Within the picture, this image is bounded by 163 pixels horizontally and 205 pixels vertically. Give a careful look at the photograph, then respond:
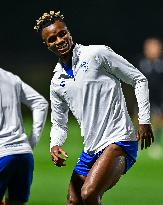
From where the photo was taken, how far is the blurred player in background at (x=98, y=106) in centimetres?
661

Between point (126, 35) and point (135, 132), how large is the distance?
759 inches

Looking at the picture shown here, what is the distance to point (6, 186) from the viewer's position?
695 cm

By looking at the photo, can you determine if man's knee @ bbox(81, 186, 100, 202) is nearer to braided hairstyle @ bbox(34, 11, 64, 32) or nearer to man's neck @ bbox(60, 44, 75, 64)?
man's neck @ bbox(60, 44, 75, 64)

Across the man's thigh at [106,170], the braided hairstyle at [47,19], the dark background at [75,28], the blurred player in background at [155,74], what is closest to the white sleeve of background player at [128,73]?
the man's thigh at [106,170]

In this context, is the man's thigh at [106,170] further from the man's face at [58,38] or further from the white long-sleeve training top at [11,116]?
the man's face at [58,38]

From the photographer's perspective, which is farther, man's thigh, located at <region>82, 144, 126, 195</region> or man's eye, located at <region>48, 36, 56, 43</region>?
man's eye, located at <region>48, 36, 56, 43</region>

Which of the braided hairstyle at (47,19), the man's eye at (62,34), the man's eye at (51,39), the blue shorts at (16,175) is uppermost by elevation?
the braided hairstyle at (47,19)

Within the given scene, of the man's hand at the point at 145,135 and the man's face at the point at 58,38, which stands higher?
the man's face at the point at 58,38

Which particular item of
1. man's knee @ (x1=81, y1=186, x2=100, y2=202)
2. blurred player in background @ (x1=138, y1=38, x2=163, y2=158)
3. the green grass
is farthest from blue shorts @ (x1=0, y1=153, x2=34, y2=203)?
blurred player in background @ (x1=138, y1=38, x2=163, y2=158)

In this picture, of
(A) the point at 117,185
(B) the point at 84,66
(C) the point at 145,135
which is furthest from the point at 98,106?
(A) the point at 117,185

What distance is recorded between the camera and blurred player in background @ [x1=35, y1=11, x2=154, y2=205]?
6.61 meters

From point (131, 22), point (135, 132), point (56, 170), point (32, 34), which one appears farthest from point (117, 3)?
point (135, 132)

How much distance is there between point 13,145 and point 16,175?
0.24 metres

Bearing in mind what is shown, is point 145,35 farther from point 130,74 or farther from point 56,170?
point 130,74
